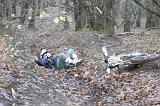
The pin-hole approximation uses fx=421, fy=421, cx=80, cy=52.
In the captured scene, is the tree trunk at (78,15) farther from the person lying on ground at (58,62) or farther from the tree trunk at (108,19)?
the person lying on ground at (58,62)

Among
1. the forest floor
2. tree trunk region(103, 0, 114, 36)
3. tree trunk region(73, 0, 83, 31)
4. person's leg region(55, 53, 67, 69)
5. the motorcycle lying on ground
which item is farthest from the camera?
tree trunk region(73, 0, 83, 31)

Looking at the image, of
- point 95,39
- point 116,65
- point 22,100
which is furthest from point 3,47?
point 95,39

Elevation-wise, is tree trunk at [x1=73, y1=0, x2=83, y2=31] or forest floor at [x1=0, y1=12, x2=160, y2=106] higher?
tree trunk at [x1=73, y1=0, x2=83, y2=31]

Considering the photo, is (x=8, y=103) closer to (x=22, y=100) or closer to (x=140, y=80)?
(x=22, y=100)

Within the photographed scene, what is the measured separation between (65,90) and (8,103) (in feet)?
9.42

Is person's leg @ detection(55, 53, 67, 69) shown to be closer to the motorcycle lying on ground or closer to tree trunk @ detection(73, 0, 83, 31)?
the motorcycle lying on ground

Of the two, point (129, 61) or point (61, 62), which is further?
point (61, 62)

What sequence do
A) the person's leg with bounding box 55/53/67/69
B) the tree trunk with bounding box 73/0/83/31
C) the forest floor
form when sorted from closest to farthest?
the forest floor
the person's leg with bounding box 55/53/67/69
the tree trunk with bounding box 73/0/83/31

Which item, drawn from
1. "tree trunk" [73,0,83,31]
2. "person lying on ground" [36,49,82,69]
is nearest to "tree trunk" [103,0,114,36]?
"tree trunk" [73,0,83,31]

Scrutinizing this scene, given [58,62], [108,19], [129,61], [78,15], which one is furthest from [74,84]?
[78,15]

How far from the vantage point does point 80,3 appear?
25.9 m

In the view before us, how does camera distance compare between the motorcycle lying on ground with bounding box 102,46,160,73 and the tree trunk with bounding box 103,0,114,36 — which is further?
the tree trunk with bounding box 103,0,114,36

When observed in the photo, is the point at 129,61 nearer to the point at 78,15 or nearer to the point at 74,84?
the point at 74,84

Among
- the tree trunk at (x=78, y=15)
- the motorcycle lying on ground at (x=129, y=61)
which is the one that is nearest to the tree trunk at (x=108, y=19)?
the tree trunk at (x=78, y=15)
